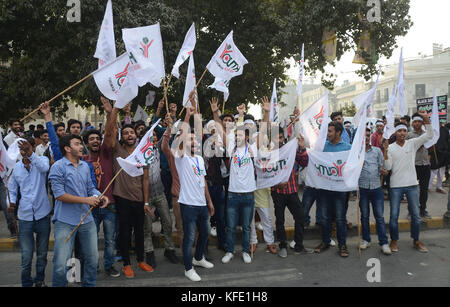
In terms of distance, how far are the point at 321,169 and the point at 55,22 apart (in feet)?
36.5

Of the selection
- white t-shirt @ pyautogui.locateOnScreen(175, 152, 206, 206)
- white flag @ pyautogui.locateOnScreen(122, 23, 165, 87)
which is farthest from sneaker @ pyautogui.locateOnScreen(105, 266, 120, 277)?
white flag @ pyautogui.locateOnScreen(122, 23, 165, 87)

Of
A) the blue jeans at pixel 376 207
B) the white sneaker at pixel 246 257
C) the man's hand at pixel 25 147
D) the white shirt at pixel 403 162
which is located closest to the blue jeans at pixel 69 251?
the man's hand at pixel 25 147

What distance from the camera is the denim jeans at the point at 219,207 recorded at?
5707mm

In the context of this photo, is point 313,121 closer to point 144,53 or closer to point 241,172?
point 241,172

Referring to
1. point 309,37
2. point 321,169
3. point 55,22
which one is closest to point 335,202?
point 321,169

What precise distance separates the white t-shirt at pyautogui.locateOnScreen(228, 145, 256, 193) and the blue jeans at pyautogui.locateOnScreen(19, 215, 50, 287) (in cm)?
251

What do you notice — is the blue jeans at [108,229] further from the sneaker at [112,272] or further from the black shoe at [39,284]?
the black shoe at [39,284]

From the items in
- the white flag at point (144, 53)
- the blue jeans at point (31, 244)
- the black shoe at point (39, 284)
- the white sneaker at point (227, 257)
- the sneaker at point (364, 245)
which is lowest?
the white sneaker at point (227, 257)

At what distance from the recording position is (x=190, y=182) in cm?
475

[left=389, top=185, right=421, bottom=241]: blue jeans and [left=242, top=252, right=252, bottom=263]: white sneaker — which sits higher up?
[left=389, top=185, right=421, bottom=241]: blue jeans

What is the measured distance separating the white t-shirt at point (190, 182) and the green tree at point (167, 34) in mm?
7122

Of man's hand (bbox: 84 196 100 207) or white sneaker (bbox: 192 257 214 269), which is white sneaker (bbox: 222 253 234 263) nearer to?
white sneaker (bbox: 192 257 214 269)

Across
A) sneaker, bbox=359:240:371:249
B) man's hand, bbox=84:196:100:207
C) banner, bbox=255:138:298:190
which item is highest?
banner, bbox=255:138:298:190

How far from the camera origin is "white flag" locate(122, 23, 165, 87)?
5.04 m
